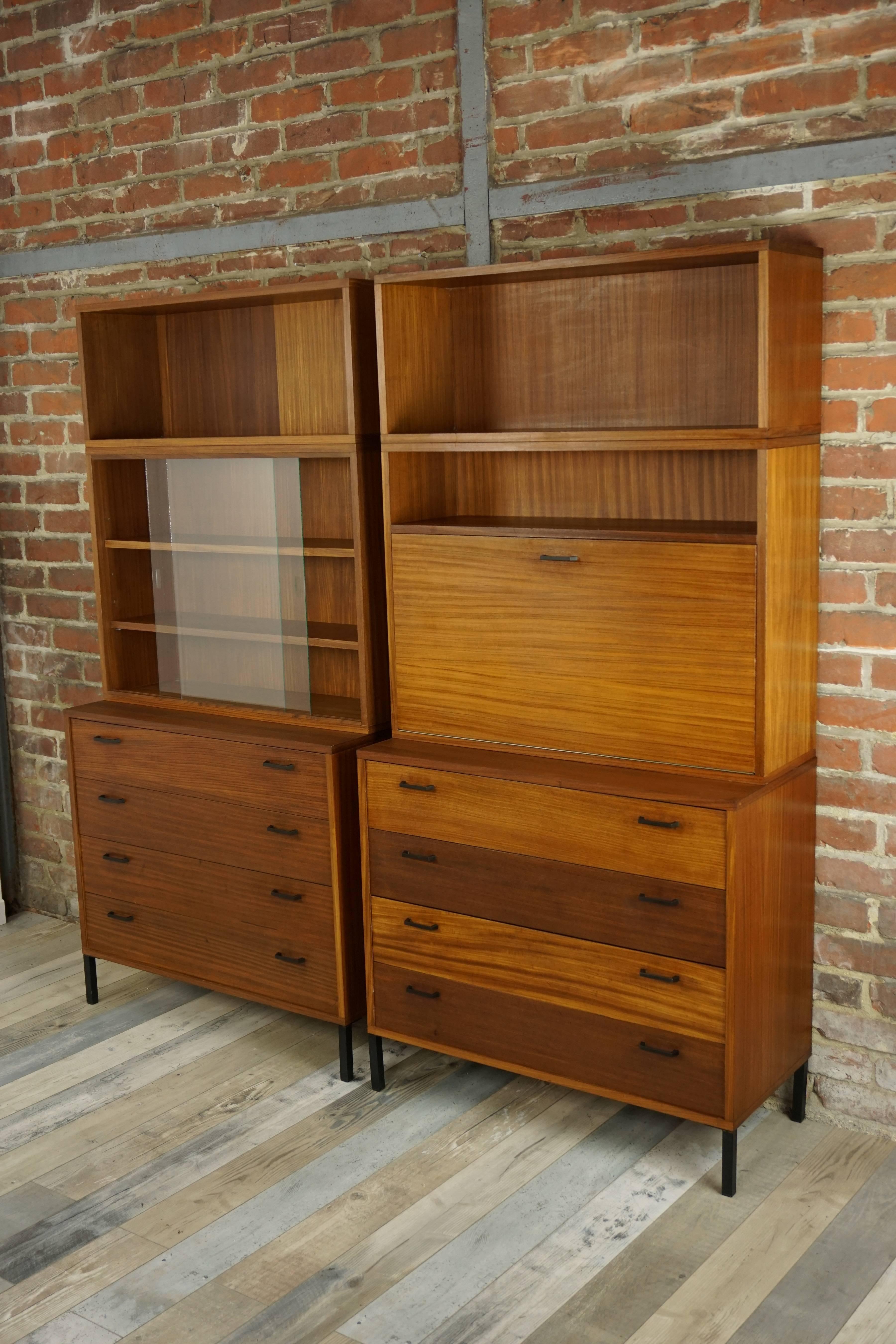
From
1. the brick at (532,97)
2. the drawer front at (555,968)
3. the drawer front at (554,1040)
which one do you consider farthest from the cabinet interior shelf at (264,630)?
the brick at (532,97)

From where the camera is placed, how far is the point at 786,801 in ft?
9.18

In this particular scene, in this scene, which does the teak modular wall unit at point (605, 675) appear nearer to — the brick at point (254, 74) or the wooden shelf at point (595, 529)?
the wooden shelf at point (595, 529)

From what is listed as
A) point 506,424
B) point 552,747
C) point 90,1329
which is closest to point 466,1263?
point 90,1329

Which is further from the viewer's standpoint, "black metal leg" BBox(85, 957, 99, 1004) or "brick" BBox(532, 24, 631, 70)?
"black metal leg" BBox(85, 957, 99, 1004)

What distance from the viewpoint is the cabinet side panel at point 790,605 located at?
263 centimetres

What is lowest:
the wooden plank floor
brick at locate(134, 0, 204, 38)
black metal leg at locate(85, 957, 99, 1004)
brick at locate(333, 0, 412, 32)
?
the wooden plank floor

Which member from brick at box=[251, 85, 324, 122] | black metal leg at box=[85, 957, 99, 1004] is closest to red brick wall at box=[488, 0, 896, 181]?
brick at box=[251, 85, 324, 122]

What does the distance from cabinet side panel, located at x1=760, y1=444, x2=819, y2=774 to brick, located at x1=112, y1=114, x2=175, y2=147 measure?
7.20 feet

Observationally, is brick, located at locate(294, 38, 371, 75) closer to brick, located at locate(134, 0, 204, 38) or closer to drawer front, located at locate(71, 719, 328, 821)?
brick, located at locate(134, 0, 204, 38)

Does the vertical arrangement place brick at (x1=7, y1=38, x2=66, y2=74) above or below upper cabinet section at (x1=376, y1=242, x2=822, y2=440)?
above

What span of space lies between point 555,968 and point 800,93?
1.93m

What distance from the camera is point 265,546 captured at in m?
3.41

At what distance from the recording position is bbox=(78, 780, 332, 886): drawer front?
3.25 metres

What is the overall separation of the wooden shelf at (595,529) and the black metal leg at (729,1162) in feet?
4.01
